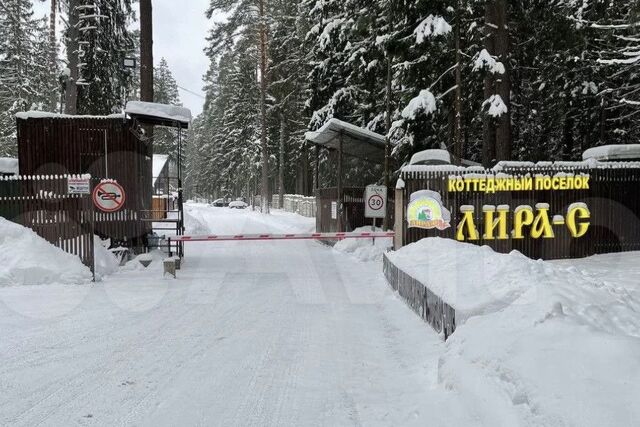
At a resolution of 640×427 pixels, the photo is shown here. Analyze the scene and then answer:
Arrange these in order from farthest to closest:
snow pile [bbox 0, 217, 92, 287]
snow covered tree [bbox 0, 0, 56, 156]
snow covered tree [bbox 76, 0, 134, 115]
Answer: snow covered tree [bbox 0, 0, 56, 156] → snow covered tree [bbox 76, 0, 134, 115] → snow pile [bbox 0, 217, 92, 287]

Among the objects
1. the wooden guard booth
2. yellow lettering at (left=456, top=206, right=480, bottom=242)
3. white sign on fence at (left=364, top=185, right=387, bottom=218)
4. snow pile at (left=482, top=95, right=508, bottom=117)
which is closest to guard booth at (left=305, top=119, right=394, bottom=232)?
white sign on fence at (left=364, top=185, right=387, bottom=218)

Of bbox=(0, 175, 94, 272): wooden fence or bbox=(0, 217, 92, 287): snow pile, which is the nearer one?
bbox=(0, 217, 92, 287): snow pile

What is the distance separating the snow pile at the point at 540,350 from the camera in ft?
10.3

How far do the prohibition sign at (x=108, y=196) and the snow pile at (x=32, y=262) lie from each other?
1919mm

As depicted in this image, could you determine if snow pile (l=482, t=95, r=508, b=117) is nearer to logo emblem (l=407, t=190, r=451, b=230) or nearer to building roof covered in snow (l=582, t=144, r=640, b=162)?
building roof covered in snow (l=582, t=144, r=640, b=162)

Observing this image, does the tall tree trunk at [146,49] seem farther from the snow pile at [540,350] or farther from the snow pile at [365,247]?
the snow pile at [540,350]

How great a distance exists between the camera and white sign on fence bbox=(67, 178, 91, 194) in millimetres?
10445

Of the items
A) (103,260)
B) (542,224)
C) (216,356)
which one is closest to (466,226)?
(542,224)

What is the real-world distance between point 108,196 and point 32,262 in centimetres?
278

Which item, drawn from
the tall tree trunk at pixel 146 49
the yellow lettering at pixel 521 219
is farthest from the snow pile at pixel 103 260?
the yellow lettering at pixel 521 219

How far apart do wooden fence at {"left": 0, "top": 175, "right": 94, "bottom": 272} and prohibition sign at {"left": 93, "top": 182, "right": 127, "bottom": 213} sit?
131 centimetres

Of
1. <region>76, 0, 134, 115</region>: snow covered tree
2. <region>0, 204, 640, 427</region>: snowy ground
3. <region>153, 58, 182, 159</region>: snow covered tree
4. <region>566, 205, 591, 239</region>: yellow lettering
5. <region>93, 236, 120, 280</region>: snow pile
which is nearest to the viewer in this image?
<region>0, 204, 640, 427</region>: snowy ground

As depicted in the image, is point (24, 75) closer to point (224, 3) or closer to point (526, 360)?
point (224, 3)

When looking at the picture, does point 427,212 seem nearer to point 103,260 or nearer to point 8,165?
point 103,260
